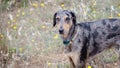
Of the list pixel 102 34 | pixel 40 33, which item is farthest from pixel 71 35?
pixel 40 33

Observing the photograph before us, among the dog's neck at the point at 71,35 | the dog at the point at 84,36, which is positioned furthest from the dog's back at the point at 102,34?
the dog's neck at the point at 71,35

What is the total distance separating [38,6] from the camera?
9547mm

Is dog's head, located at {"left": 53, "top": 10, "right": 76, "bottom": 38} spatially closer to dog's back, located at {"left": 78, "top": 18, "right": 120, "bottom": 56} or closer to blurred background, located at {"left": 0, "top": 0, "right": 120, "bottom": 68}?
dog's back, located at {"left": 78, "top": 18, "right": 120, "bottom": 56}

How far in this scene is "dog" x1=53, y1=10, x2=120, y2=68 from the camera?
598 centimetres

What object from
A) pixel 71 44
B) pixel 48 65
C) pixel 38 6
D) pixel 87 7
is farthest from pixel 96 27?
pixel 38 6

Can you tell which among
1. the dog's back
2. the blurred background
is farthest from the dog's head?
the blurred background

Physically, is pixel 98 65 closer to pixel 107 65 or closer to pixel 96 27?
pixel 107 65

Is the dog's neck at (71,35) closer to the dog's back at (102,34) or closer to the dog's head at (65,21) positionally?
the dog's head at (65,21)

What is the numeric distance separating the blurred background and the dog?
1.89ft

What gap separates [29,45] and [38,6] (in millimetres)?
2366

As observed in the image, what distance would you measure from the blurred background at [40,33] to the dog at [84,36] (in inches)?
22.7

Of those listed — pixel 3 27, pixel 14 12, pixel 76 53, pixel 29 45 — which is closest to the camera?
pixel 76 53

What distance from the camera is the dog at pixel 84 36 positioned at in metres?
5.98

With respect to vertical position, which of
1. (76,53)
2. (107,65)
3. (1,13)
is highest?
(1,13)
